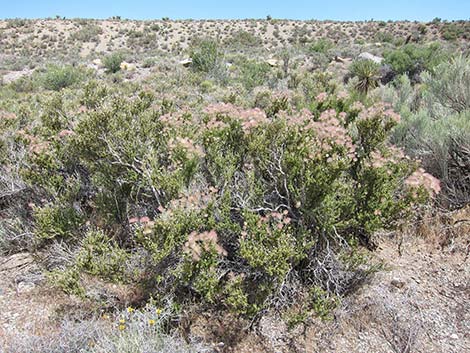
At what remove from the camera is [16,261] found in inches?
171

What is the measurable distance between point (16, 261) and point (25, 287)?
706 mm

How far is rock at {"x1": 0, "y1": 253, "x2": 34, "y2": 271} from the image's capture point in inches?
166

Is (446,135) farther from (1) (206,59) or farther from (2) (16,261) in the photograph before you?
(1) (206,59)

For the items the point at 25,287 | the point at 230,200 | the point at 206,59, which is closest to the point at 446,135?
the point at 230,200

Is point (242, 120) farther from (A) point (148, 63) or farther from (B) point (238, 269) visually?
(A) point (148, 63)

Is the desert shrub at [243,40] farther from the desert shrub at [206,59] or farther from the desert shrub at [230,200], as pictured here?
the desert shrub at [230,200]

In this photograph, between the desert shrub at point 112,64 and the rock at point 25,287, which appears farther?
the desert shrub at point 112,64

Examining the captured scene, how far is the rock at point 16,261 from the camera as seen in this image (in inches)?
166

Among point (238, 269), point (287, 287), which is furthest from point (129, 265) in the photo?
point (287, 287)

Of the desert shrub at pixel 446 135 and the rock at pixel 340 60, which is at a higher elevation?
the rock at pixel 340 60

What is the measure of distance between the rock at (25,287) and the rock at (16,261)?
1.48ft

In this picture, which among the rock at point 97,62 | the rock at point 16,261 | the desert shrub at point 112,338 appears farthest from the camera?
the rock at point 97,62

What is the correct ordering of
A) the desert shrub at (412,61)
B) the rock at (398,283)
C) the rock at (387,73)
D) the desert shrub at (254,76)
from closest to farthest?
1. the rock at (398,283)
2. the desert shrub at (254,76)
3. the desert shrub at (412,61)
4. the rock at (387,73)

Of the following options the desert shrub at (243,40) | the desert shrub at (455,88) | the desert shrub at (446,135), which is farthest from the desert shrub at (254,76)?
the desert shrub at (243,40)
